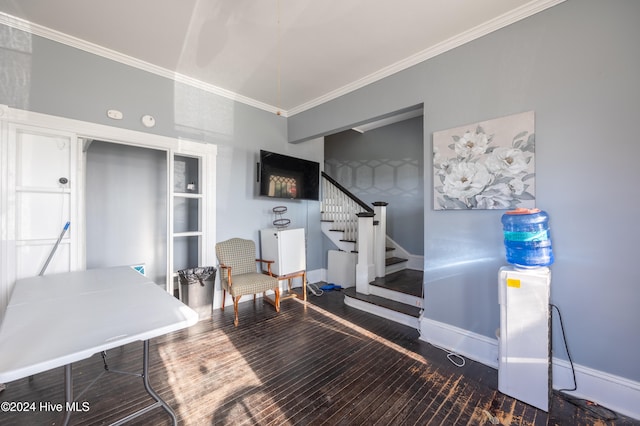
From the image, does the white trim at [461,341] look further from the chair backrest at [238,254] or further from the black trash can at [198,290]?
the black trash can at [198,290]

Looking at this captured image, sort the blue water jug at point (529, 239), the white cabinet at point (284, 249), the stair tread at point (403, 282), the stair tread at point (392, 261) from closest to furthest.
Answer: the blue water jug at point (529, 239) < the stair tread at point (403, 282) < the white cabinet at point (284, 249) < the stair tread at point (392, 261)

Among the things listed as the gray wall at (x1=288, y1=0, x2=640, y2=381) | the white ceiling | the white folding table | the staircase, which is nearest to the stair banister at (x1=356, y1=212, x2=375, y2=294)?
the staircase

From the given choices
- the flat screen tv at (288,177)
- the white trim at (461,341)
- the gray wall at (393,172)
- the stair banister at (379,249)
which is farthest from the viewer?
the gray wall at (393,172)

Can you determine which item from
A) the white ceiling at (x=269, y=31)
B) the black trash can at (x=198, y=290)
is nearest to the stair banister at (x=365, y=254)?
the white ceiling at (x=269, y=31)

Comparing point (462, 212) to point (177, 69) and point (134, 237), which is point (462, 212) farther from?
point (134, 237)

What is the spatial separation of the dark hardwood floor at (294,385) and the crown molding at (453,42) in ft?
9.92

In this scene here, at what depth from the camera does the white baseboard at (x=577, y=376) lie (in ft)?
5.79

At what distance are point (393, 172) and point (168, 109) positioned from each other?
13.2 ft

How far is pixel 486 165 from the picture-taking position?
7.68 ft

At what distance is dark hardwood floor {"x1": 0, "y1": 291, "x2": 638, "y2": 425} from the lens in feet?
5.61

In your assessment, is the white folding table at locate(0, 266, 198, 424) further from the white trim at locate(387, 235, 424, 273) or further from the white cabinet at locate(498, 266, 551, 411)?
the white trim at locate(387, 235, 424, 273)

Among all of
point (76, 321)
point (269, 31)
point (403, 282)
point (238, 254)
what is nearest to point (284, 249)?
point (238, 254)

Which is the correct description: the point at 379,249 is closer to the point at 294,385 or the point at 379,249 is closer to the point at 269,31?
the point at 294,385

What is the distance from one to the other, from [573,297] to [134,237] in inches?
209
